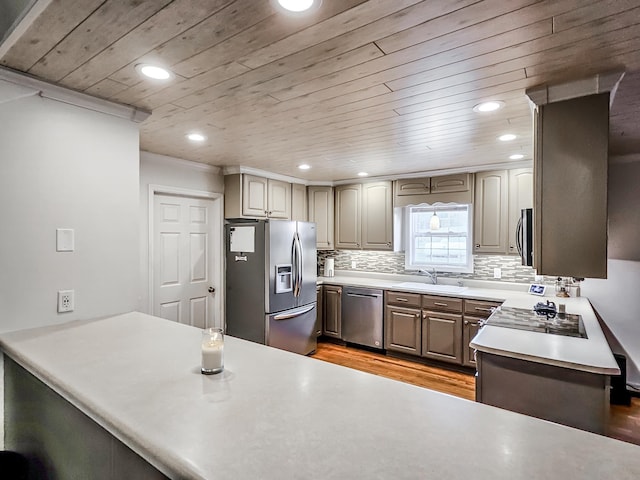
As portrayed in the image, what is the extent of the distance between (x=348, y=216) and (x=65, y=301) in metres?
3.52

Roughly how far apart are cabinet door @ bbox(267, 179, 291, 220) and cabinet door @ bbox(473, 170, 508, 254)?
2.23m

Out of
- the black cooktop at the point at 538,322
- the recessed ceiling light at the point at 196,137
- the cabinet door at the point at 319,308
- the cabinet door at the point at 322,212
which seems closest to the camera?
the black cooktop at the point at 538,322

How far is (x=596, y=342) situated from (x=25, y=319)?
3.05m

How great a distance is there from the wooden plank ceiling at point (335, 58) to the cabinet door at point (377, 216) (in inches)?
75.3

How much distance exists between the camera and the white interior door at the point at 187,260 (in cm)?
353

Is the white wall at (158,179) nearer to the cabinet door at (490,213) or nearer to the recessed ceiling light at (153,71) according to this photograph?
the recessed ceiling light at (153,71)

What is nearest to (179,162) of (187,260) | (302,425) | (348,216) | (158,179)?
(158,179)

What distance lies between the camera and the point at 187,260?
3.78 meters

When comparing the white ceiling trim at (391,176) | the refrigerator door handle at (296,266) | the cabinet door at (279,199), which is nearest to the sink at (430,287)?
the refrigerator door handle at (296,266)

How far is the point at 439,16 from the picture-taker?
123 cm

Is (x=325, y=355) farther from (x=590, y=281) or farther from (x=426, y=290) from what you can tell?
(x=590, y=281)

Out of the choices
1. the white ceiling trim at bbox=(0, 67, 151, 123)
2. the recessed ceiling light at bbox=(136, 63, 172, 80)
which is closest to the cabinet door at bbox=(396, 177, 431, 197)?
the white ceiling trim at bbox=(0, 67, 151, 123)

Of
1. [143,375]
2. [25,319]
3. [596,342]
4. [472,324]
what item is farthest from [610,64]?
[25,319]

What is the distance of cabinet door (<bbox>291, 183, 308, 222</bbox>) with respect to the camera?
4.70 metres
